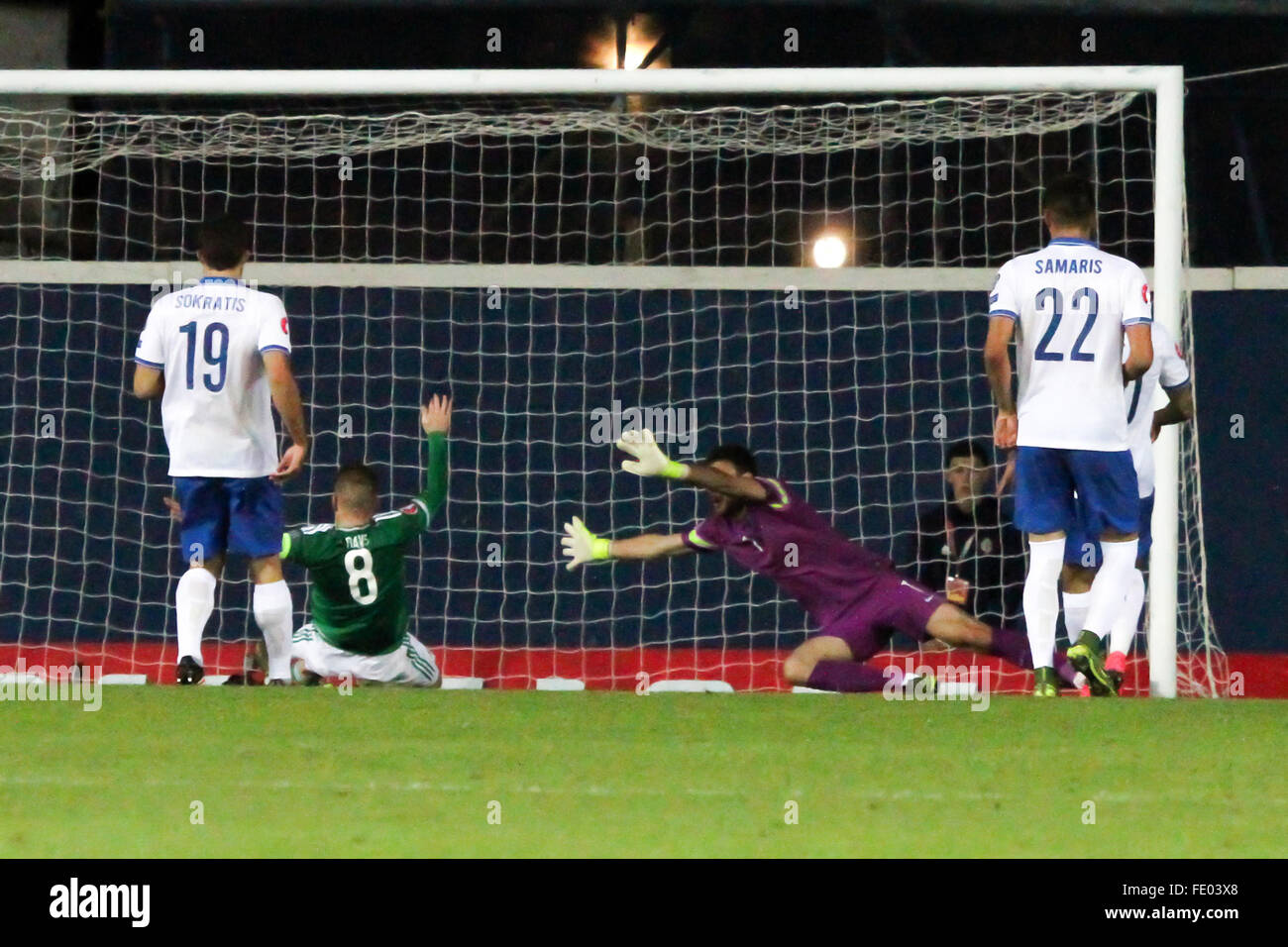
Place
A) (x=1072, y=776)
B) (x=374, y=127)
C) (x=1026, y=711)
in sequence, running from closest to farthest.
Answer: (x=1072, y=776)
(x=1026, y=711)
(x=374, y=127)

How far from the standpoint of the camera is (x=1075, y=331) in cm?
720

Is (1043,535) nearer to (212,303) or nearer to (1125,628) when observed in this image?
(1125,628)

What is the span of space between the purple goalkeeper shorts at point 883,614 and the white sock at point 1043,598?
166 centimetres

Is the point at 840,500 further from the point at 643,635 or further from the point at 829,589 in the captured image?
the point at 829,589

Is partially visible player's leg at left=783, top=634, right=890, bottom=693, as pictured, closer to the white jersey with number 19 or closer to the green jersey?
the green jersey

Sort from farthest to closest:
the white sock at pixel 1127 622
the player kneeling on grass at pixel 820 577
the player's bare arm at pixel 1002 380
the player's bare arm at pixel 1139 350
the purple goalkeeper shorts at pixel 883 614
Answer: the purple goalkeeper shorts at pixel 883 614 → the player kneeling on grass at pixel 820 577 → the white sock at pixel 1127 622 → the player's bare arm at pixel 1139 350 → the player's bare arm at pixel 1002 380

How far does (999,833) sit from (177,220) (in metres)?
8.93

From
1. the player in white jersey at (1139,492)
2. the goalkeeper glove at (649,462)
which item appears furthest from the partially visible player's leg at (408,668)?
the player in white jersey at (1139,492)

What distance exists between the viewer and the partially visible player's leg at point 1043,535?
7.18 m

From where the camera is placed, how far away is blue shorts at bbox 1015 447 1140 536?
283 inches

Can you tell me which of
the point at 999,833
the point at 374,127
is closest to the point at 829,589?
the point at 374,127

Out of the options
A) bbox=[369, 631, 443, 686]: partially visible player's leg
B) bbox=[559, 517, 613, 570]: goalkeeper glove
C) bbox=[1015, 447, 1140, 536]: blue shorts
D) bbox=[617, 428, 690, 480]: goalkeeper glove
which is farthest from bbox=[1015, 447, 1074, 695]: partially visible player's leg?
bbox=[369, 631, 443, 686]: partially visible player's leg

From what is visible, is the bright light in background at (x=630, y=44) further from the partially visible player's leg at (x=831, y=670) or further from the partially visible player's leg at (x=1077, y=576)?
the partially visible player's leg at (x=1077, y=576)

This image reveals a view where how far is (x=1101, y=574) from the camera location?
7.23 metres
